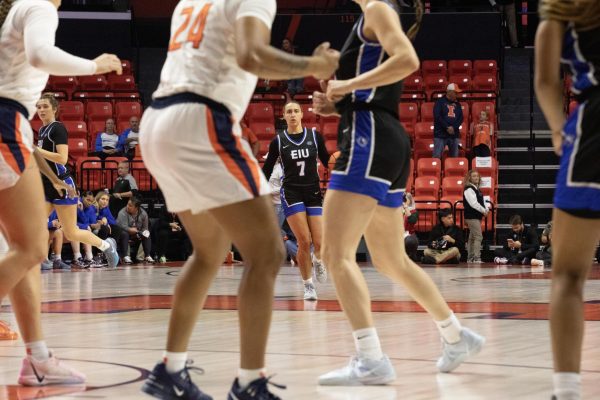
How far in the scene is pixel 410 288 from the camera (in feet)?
17.7

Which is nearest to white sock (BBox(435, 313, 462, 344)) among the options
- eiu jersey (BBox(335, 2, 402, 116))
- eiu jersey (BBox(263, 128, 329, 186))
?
eiu jersey (BBox(335, 2, 402, 116))

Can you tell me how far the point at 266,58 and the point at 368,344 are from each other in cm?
170

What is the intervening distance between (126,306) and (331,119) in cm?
1387

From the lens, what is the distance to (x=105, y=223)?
17906 millimetres

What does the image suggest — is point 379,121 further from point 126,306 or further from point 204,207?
point 126,306

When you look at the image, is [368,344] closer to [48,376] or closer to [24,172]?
[48,376]

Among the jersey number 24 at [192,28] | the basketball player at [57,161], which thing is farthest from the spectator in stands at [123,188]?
the jersey number 24 at [192,28]

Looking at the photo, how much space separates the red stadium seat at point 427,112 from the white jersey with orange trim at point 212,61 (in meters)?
18.0

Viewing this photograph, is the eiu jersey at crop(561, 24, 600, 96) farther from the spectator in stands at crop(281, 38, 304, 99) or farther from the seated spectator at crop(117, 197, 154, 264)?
the spectator in stands at crop(281, 38, 304, 99)

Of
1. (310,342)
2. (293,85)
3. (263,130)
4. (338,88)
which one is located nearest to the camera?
(338,88)

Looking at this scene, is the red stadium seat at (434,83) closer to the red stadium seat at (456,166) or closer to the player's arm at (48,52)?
the red stadium seat at (456,166)

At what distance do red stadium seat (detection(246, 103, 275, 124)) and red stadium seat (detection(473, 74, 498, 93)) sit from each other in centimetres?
480

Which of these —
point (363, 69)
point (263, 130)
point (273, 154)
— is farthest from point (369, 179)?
point (263, 130)

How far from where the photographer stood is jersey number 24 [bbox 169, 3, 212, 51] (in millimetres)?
4160
